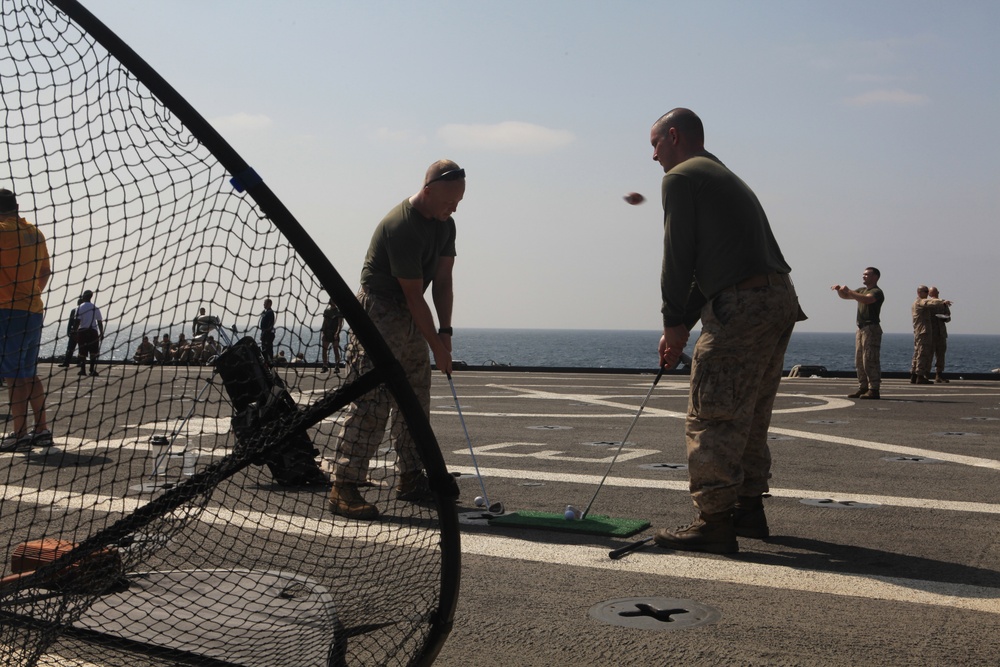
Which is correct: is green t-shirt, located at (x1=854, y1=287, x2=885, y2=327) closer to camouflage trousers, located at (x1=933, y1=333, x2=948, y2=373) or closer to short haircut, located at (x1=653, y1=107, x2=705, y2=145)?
camouflage trousers, located at (x1=933, y1=333, x2=948, y2=373)

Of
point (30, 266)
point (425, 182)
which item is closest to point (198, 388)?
point (30, 266)

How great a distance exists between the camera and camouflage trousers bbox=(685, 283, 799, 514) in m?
4.67

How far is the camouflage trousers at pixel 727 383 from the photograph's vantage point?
184 inches

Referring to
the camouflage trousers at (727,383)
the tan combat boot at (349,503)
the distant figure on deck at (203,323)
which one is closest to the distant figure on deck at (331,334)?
the distant figure on deck at (203,323)

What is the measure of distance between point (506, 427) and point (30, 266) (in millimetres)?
7219

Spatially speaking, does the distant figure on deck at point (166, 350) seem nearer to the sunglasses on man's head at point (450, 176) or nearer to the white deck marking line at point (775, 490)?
the sunglasses on man's head at point (450, 176)

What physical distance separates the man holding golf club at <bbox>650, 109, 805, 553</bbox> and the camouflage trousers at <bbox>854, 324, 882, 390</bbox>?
10695 mm

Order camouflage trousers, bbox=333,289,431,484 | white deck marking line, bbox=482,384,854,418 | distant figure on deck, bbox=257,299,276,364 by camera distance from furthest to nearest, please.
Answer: white deck marking line, bbox=482,384,854,418 < distant figure on deck, bbox=257,299,276,364 < camouflage trousers, bbox=333,289,431,484

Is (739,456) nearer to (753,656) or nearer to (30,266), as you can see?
(753,656)

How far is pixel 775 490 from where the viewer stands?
6312 mm

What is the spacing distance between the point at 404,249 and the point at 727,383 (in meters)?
1.70

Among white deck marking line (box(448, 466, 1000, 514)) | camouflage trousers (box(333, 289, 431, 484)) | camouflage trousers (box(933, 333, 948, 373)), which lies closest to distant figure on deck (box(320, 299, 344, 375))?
camouflage trousers (box(333, 289, 431, 484))

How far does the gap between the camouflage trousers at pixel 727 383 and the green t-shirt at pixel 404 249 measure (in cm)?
148

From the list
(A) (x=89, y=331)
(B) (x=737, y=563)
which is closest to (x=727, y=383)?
(B) (x=737, y=563)
